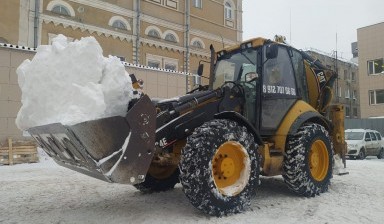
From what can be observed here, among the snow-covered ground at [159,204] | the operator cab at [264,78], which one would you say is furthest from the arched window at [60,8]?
the operator cab at [264,78]

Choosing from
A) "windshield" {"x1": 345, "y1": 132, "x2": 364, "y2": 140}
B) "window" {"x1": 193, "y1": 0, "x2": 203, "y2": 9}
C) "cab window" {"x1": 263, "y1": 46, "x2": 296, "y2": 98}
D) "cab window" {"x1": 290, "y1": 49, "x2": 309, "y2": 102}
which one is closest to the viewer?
"cab window" {"x1": 263, "y1": 46, "x2": 296, "y2": 98}

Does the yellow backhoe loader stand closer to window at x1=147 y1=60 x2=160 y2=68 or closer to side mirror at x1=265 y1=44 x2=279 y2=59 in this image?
side mirror at x1=265 y1=44 x2=279 y2=59

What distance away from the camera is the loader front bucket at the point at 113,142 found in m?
4.02

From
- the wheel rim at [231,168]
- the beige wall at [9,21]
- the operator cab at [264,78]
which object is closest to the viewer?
the wheel rim at [231,168]

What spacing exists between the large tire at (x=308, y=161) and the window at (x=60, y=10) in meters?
15.2

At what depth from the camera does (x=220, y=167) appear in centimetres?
500

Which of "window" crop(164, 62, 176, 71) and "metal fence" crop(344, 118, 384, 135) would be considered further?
"metal fence" crop(344, 118, 384, 135)

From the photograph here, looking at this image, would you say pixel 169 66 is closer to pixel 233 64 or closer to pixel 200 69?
pixel 200 69

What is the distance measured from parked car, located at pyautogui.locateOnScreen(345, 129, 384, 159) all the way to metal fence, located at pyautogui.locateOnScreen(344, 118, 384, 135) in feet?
32.7

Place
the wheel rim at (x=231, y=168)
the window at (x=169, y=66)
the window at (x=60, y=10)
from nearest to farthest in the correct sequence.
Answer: the wheel rim at (x=231, y=168), the window at (x=60, y=10), the window at (x=169, y=66)

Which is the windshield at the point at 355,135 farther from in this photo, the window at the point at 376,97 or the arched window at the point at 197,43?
the window at the point at 376,97

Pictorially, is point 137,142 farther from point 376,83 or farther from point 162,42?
point 376,83

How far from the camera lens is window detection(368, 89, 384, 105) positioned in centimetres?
3533

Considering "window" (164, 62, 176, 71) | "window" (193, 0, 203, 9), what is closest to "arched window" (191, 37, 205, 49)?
"window" (193, 0, 203, 9)
